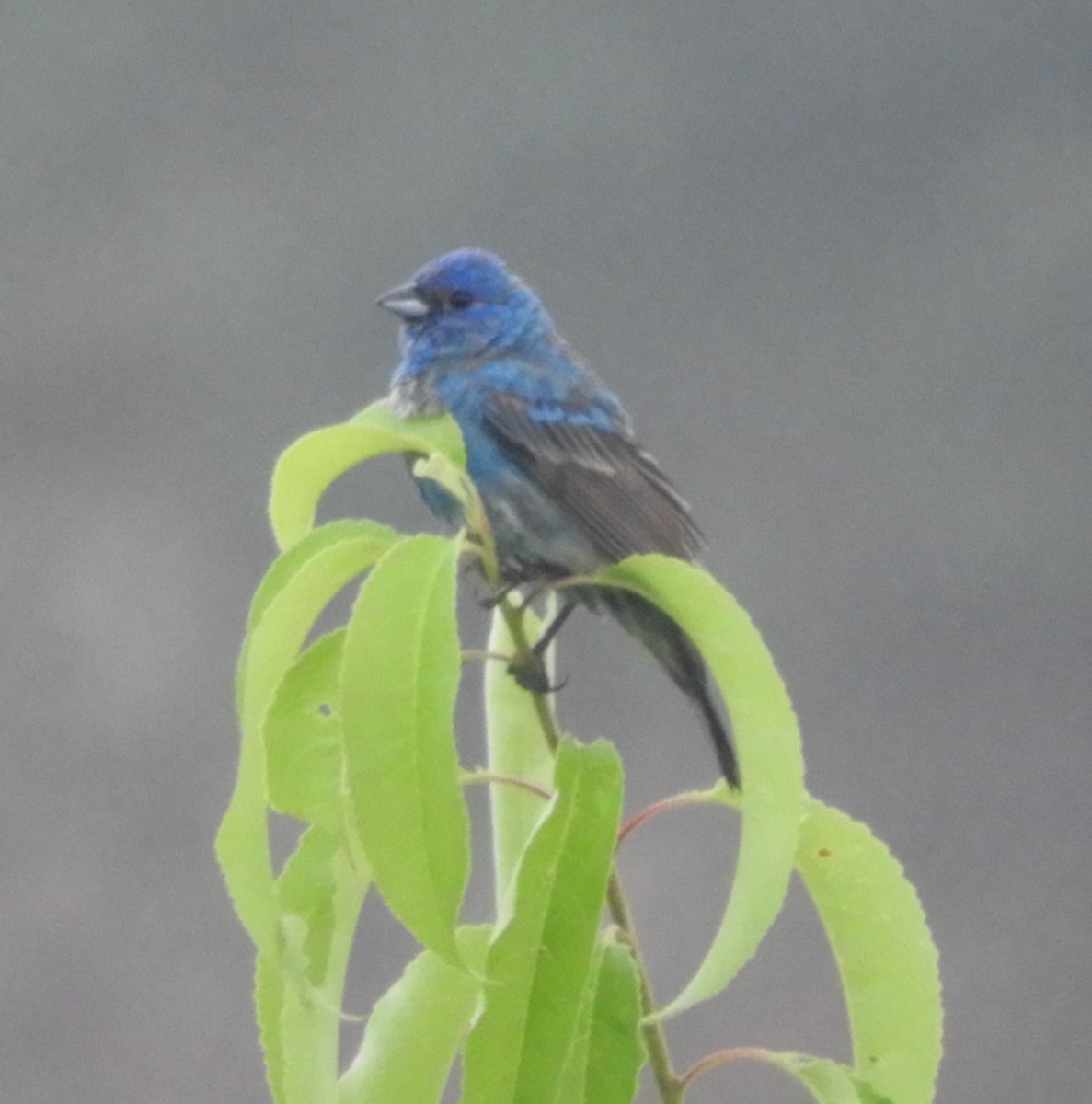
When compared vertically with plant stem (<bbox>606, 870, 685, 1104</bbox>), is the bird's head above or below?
above

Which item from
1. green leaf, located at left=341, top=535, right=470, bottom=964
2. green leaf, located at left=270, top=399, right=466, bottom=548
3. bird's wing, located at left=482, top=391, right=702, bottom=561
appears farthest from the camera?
bird's wing, located at left=482, top=391, right=702, bottom=561

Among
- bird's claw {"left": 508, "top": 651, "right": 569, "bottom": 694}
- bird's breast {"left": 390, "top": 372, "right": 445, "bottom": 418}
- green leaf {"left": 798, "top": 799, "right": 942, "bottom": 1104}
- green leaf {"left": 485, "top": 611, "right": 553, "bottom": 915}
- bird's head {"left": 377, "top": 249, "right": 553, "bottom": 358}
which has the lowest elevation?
green leaf {"left": 798, "top": 799, "right": 942, "bottom": 1104}

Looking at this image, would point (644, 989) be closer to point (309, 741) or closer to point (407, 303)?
point (309, 741)

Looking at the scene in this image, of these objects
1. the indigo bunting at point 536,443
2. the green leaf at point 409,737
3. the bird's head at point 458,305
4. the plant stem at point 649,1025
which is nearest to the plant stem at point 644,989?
the plant stem at point 649,1025

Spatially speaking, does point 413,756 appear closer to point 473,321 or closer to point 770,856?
point 770,856

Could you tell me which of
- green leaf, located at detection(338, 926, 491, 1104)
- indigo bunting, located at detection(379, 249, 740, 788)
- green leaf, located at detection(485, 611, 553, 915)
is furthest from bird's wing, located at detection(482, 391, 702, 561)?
green leaf, located at detection(338, 926, 491, 1104)

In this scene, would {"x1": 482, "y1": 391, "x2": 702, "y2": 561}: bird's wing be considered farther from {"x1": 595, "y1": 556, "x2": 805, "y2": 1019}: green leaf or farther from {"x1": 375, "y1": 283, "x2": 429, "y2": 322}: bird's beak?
{"x1": 595, "y1": 556, "x2": 805, "y2": 1019}: green leaf

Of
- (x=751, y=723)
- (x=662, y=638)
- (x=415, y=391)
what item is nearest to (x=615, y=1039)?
(x=751, y=723)

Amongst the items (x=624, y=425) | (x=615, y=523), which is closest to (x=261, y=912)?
(x=615, y=523)
